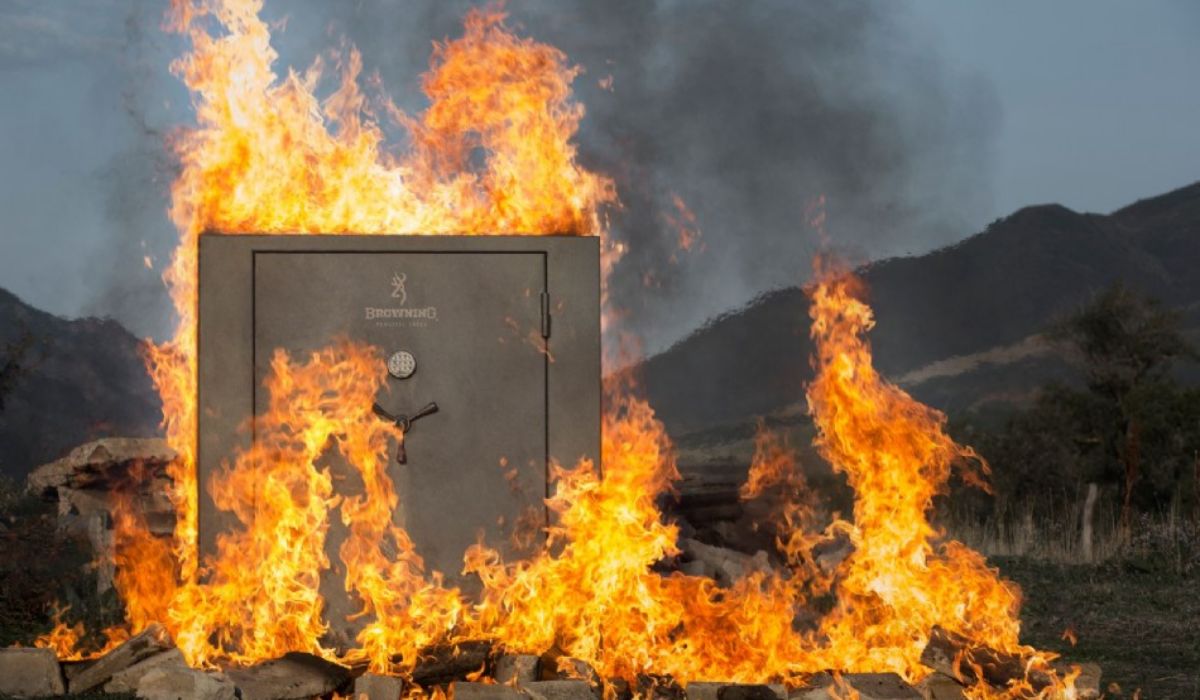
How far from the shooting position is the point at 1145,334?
1867 cm

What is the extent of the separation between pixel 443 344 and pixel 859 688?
8.93 ft

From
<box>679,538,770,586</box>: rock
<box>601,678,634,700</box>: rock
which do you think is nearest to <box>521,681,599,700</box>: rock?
<box>601,678,634,700</box>: rock

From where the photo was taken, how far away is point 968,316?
3691 cm

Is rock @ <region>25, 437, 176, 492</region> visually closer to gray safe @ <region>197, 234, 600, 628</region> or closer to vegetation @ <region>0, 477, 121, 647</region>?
vegetation @ <region>0, 477, 121, 647</region>

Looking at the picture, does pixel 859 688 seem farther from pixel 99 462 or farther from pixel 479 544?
pixel 99 462

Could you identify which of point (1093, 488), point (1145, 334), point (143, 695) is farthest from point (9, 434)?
point (1145, 334)

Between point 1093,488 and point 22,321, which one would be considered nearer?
point 22,321

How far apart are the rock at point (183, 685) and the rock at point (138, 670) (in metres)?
0.06

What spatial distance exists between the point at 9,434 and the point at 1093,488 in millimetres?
12742

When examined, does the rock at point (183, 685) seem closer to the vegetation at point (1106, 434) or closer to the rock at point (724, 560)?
the rock at point (724, 560)

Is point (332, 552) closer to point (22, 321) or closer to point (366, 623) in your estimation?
point (366, 623)

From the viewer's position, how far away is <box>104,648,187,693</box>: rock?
21.5 ft

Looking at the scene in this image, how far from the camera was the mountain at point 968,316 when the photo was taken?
2764 centimetres

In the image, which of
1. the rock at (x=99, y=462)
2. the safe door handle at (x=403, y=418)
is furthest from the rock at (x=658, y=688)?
the rock at (x=99, y=462)
